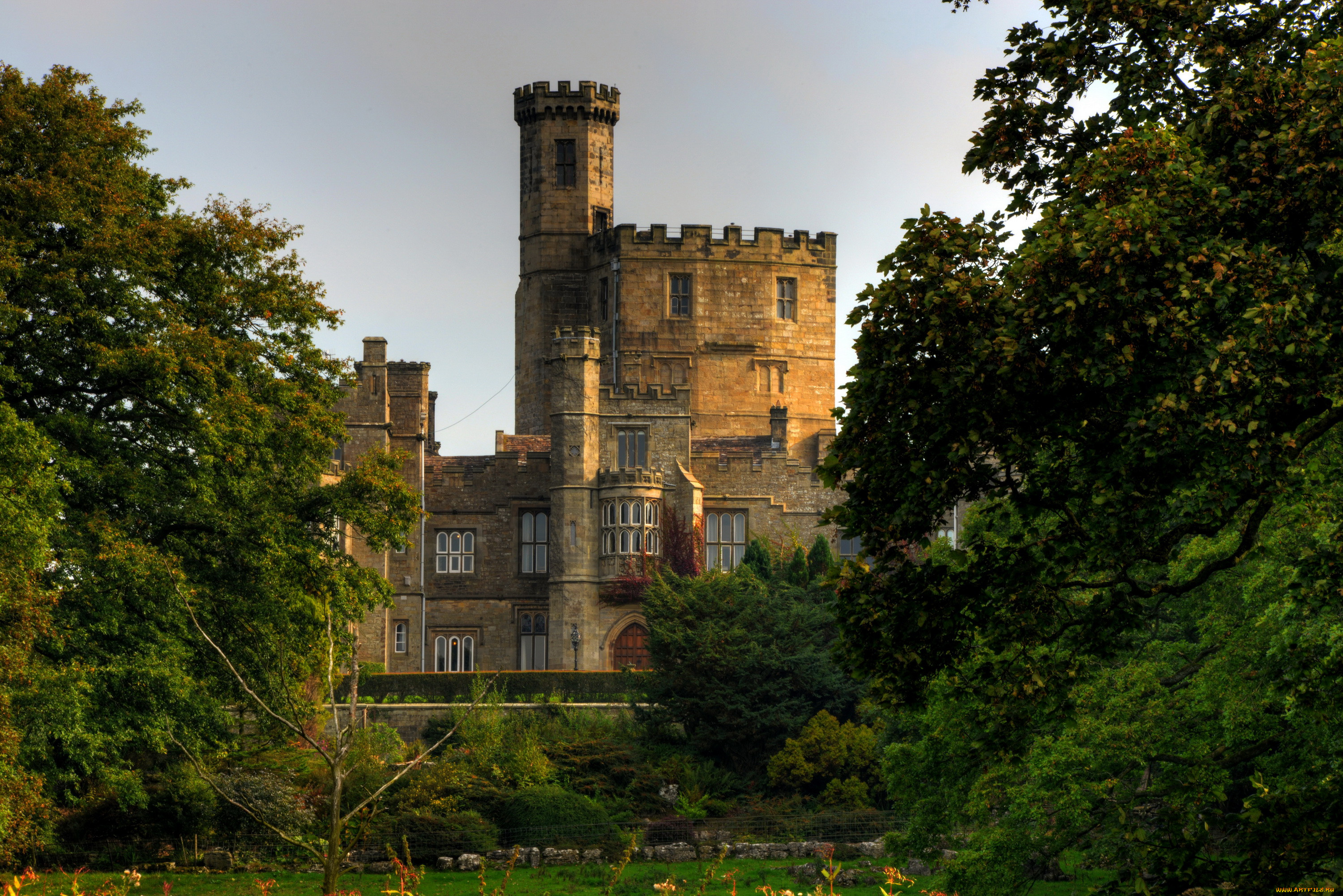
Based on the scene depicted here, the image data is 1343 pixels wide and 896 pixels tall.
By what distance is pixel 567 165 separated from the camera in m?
55.3

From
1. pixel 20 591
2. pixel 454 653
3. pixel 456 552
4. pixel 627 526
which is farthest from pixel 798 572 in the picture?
pixel 20 591

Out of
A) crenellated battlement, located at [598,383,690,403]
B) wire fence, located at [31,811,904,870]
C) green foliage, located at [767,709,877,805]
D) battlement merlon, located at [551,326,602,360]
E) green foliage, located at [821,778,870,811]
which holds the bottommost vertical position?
wire fence, located at [31,811,904,870]

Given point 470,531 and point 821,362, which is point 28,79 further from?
point 821,362

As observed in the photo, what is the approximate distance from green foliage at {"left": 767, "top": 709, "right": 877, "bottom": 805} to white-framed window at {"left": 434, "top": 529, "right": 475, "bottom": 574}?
54.0ft

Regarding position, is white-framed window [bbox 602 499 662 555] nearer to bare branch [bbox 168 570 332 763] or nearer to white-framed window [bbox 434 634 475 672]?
Answer: white-framed window [bbox 434 634 475 672]

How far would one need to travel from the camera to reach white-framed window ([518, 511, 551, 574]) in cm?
4550

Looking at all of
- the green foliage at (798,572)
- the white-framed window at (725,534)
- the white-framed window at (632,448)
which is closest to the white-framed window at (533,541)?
Answer: the white-framed window at (632,448)

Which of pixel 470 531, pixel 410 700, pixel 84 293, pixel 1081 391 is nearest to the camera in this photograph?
pixel 1081 391

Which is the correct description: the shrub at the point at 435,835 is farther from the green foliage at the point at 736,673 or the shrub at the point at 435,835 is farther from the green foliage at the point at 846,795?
the green foliage at the point at 846,795

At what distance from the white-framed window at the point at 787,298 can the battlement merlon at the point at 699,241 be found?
3.93ft

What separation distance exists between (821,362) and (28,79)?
1417 inches

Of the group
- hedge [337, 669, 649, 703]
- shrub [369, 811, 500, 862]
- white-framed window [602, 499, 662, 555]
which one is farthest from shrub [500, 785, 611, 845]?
white-framed window [602, 499, 662, 555]

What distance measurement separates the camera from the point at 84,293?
21656 mm

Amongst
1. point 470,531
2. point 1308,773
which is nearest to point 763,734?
point 470,531
